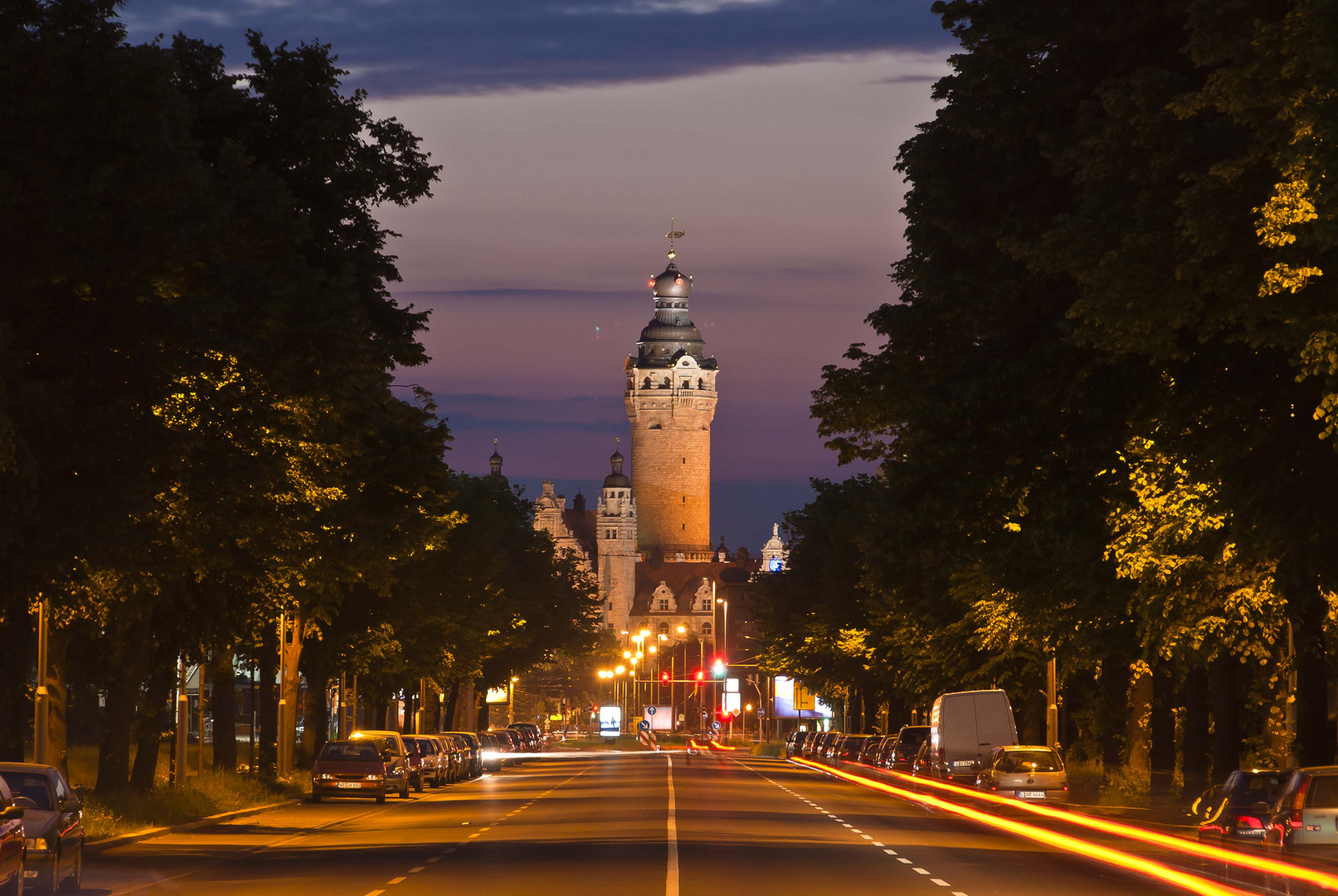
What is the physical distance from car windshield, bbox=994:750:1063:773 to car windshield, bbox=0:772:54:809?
30078 millimetres

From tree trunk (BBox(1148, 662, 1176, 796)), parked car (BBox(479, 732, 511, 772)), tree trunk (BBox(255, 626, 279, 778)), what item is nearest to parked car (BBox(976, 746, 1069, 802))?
tree trunk (BBox(1148, 662, 1176, 796))

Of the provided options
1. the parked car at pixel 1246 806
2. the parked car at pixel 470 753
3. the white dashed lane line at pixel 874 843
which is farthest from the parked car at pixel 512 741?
the parked car at pixel 1246 806

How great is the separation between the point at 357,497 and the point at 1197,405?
18.4 m

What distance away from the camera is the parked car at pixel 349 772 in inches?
1879

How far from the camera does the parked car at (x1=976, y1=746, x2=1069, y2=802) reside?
4656cm

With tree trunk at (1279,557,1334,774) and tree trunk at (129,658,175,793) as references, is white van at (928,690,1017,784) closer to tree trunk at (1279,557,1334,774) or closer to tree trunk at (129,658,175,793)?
tree trunk at (1279,557,1334,774)

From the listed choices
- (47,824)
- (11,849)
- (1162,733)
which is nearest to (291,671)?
(1162,733)

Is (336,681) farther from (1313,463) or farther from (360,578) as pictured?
(1313,463)

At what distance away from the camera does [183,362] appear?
26250 mm

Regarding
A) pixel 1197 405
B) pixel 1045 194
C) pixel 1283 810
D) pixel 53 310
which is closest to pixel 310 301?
pixel 53 310

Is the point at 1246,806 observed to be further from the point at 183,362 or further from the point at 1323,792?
the point at 183,362

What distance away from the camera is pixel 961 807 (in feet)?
136

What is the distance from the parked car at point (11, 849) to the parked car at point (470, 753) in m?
49.3

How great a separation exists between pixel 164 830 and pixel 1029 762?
70.9ft
